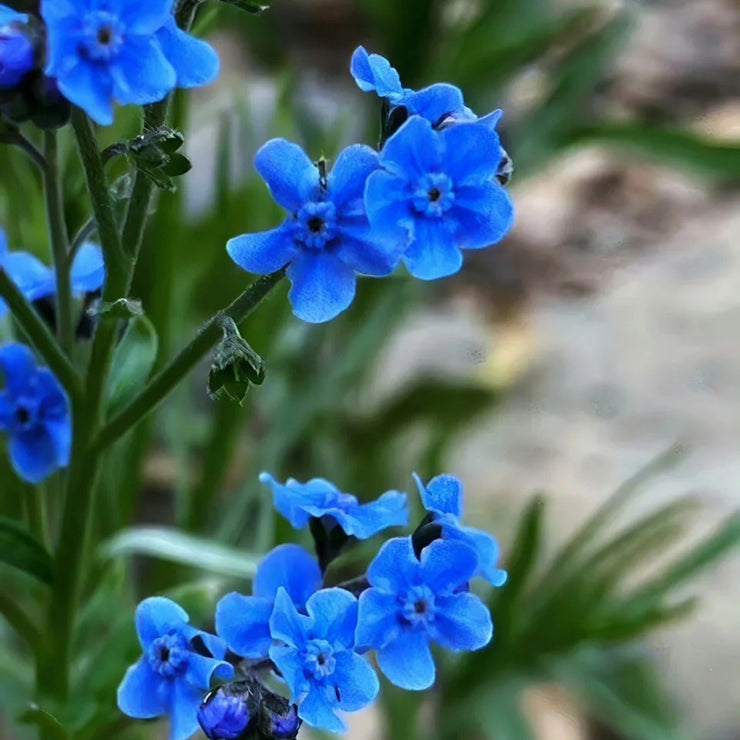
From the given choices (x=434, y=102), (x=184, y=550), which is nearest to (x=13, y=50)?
(x=434, y=102)

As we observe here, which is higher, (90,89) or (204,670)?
(90,89)

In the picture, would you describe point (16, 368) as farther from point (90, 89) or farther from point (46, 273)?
point (90, 89)

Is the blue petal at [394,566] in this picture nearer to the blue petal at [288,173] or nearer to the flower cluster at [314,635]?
the flower cluster at [314,635]

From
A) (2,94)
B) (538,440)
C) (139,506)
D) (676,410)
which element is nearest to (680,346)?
(676,410)

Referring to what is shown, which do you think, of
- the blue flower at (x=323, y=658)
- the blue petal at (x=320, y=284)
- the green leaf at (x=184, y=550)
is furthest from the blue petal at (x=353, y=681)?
the green leaf at (x=184, y=550)

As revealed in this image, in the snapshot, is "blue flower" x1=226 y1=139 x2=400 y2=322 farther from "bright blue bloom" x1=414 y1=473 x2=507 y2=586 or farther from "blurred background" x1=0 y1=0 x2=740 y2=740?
"blurred background" x1=0 y1=0 x2=740 y2=740

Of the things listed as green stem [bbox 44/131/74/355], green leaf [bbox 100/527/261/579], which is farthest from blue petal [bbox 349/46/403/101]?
green leaf [bbox 100/527/261/579]

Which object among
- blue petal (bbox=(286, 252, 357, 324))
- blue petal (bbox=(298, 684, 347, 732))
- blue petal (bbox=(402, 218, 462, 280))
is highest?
blue petal (bbox=(402, 218, 462, 280))

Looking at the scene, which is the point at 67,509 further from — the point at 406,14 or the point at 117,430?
the point at 406,14
